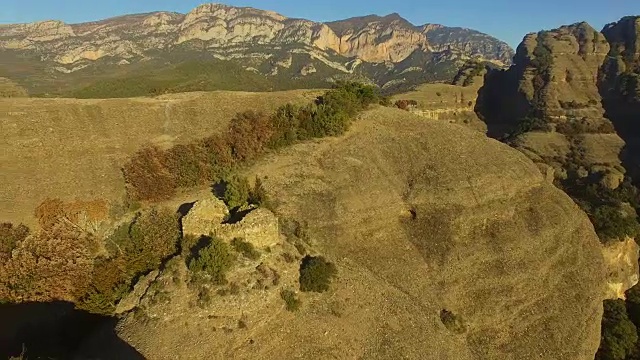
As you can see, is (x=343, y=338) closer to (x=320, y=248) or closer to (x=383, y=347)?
(x=383, y=347)

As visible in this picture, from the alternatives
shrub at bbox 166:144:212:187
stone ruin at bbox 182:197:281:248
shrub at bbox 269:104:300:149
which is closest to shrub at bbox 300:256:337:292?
stone ruin at bbox 182:197:281:248

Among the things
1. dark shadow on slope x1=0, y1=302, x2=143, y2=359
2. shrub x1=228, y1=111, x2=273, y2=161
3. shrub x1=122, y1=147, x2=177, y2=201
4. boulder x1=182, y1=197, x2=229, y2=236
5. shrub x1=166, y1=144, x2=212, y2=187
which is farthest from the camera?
shrub x1=228, y1=111, x2=273, y2=161

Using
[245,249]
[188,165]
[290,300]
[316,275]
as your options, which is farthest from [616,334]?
[188,165]

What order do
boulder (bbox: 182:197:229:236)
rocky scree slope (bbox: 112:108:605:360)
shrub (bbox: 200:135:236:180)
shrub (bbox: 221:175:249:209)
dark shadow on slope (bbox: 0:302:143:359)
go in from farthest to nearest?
shrub (bbox: 200:135:236:180) < shrub (bbox: 221:175:249:209) < boulder (bbox: 182:197:229:236) < rocky scree slope (bbox: 112:108:605:360) < dark shadow on slope (bbox: 0:302:143:359)

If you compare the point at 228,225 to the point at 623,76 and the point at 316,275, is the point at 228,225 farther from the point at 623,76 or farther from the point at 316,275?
the point at 623,76

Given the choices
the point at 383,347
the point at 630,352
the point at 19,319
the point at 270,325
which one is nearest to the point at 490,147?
the point at 630,352

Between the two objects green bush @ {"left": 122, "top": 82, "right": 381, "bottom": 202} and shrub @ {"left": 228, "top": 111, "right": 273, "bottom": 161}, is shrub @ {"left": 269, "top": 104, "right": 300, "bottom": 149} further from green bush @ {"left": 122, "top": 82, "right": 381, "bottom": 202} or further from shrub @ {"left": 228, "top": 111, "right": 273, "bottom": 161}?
shrub @ {"left": 228, "top": 111, "right": 273, "bottom": 161}

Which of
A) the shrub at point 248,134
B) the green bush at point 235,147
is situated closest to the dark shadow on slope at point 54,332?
the green bush at point 235,147
